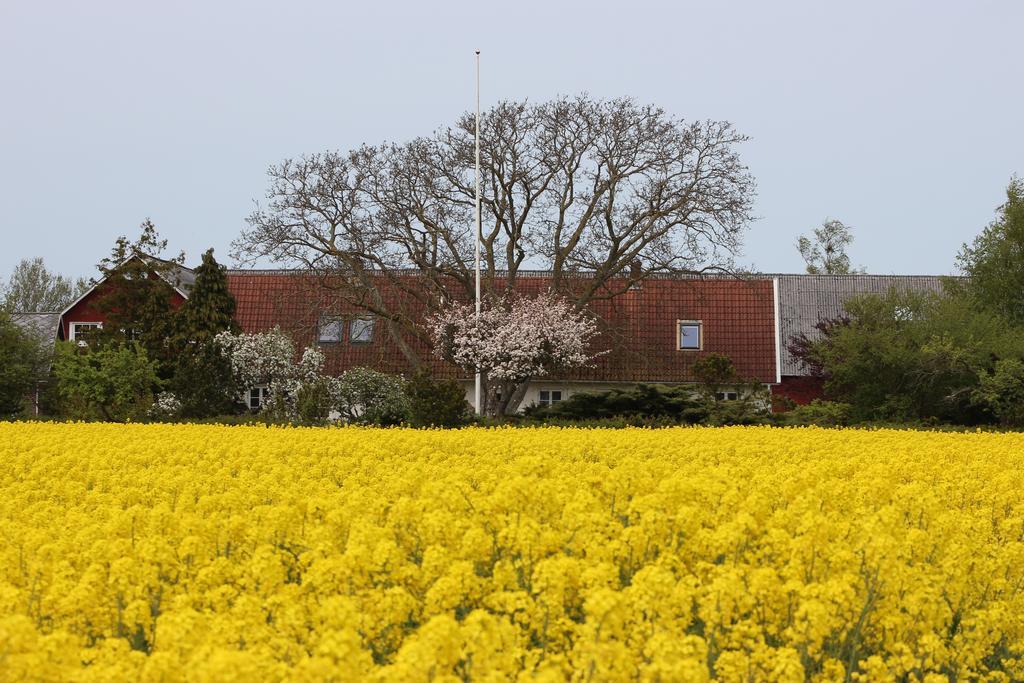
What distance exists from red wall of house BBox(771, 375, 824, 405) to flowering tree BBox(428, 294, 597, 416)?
9412mm

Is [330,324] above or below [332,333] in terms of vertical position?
above

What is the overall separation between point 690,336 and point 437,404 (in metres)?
18.5

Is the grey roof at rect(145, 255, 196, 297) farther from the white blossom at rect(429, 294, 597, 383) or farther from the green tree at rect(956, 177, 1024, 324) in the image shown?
the green tree at rect(956, 177, 1024, 324)

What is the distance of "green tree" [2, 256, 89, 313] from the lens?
3091 inches

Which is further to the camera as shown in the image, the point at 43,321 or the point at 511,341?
the point at 43,321

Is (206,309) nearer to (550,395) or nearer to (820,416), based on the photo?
(550,395)

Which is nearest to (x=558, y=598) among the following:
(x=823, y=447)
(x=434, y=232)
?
(x=823, y=447)

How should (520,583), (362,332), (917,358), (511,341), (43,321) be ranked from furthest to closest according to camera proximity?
(43,321)
(362,332)
(511,341)
(917,358)
(520,583)

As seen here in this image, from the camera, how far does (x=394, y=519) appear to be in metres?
8.00

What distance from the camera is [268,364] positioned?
36719 mm

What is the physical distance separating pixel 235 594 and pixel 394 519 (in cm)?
165

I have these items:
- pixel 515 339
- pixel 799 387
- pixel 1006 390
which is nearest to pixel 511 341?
pixel 515 339

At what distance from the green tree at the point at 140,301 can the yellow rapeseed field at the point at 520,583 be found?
95.9ft

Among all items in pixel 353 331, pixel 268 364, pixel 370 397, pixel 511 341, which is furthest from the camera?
pixel 353 331
